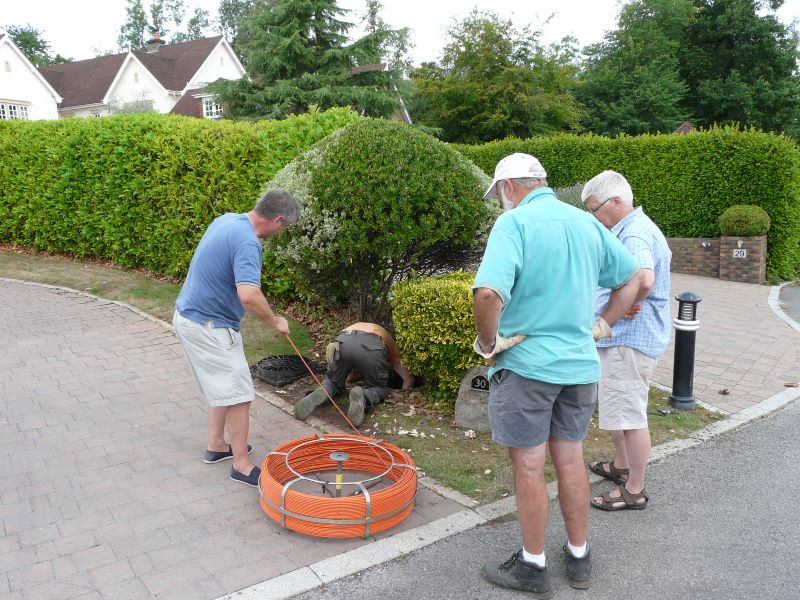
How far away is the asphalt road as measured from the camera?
3096 mm

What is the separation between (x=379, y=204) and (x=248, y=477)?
253 cm

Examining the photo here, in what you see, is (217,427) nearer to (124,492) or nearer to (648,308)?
(124,492)

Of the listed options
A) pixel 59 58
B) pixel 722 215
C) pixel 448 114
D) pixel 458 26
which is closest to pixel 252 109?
pixel 448 114

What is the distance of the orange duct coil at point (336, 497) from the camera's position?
345 centimetres

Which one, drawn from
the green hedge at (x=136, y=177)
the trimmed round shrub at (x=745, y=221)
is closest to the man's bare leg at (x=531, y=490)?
the green hedge at (x=136, y=177)

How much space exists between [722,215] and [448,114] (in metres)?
15.1

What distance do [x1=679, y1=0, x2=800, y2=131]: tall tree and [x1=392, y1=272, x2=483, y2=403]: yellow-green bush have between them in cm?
3256

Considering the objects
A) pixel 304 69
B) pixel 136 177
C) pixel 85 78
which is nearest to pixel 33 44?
pixel 85 78

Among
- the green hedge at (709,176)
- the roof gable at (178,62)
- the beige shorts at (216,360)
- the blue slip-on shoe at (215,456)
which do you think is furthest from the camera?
the roof gable at (178,62)

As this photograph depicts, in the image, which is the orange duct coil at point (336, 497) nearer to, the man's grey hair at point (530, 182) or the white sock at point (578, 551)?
the white sock at point (578, 551)

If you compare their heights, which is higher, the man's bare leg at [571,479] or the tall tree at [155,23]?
the tall tree at [155,23]

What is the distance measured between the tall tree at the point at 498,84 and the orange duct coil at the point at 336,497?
2227cm

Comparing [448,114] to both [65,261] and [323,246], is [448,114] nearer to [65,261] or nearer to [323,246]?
[65,261]

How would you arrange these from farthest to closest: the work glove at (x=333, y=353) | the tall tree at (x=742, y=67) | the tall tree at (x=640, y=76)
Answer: the tall tree at (x=742, y=67)
the tall tree at (x=640, y=76)
the work glove at (x=333, y=353)
